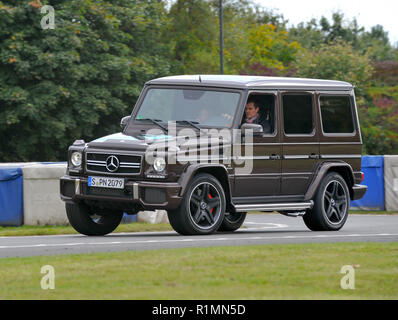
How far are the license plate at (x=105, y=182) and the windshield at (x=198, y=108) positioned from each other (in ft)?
4.55

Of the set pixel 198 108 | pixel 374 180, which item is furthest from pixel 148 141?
pixel 374 180

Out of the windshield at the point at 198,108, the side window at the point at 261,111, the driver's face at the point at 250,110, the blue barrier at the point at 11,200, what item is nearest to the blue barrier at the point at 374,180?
the blue barrier at the point at 11,200

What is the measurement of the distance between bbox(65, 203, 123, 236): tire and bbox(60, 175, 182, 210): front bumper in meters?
0.51

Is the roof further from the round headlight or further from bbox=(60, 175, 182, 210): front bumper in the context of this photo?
bbox=(60, 175, 182, 210): front bumper

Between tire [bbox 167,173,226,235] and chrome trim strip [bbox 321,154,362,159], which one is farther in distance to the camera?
chrome trim strip [bbox 321,154,362,159]

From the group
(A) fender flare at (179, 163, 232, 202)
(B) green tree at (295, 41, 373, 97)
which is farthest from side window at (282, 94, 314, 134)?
(B) green tree at (295, 41, 373, 97)

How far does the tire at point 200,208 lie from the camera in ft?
42.3

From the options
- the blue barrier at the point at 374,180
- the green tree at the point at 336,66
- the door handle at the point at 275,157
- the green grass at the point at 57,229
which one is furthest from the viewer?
the green tree at the point at 336,66

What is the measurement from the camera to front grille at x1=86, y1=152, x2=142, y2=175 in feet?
42.0

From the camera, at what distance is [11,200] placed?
1848 cm

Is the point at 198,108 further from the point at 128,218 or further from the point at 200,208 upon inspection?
the point at 128,218

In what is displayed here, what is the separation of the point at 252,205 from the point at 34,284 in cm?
592

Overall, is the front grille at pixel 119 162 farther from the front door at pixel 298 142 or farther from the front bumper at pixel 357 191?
the front bumper at pixel 357 191

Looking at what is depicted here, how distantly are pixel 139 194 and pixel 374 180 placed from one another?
13960mm
